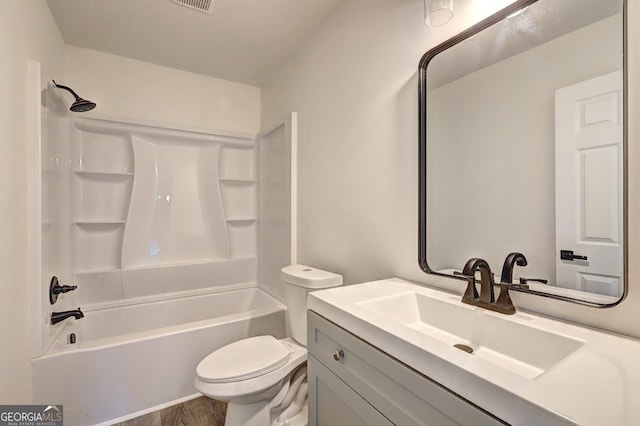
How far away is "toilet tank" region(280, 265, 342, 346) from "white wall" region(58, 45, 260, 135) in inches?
70.0

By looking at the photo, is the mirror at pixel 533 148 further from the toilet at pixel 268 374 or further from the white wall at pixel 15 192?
the white wall at pixel 15 192

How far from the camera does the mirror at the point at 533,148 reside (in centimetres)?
78

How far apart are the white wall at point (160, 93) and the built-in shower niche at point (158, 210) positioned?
0.53 feet

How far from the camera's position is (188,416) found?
1748 mm

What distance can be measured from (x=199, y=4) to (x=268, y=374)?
210 cm

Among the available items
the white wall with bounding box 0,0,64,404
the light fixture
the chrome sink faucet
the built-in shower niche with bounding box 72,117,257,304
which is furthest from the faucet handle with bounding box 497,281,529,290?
the built-in shower niche with bounding box 72,117,257,304

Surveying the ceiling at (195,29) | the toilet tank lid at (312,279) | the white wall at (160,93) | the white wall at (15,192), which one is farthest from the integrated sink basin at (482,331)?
the white wall at (160,93)

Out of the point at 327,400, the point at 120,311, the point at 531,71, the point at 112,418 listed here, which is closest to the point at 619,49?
the point at 531,71

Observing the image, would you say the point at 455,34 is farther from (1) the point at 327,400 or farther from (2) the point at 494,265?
(1) the point at 327,400

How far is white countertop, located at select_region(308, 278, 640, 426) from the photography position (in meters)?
0.47

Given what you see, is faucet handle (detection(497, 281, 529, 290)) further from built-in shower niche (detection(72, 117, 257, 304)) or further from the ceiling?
built-in shower niche (detection(72, 117, 257, 304))

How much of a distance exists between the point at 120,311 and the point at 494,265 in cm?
263

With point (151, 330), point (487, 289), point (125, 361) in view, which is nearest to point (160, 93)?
point (151, 330)

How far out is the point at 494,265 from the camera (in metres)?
1.04
